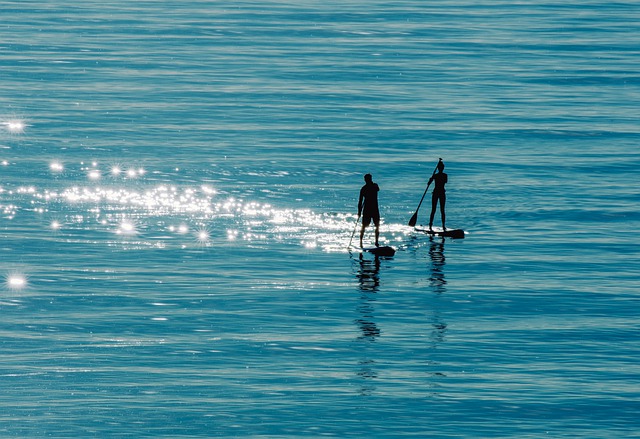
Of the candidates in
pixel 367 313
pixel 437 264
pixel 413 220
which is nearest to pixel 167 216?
pixel 413 220

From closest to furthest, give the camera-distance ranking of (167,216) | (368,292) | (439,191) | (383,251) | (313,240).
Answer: (368,292) → (383,251) → (313,240) → (439,191) → (167,216)

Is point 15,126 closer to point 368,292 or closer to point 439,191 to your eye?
point 439,191

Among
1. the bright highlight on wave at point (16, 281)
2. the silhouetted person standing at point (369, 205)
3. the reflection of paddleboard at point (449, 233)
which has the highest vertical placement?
the silhouetted person standing at point (369, 205)

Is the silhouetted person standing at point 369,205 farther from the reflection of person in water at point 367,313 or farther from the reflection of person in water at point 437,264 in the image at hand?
the reflection of person in water at point 437,264

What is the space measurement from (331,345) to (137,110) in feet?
101

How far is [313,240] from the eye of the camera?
3406 centimetres

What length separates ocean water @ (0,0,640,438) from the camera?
22.0 metres

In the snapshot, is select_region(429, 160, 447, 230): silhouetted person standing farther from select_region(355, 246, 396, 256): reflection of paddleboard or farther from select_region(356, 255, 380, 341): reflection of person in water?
select_region(356, 255, 380, 341): reflection of person in water

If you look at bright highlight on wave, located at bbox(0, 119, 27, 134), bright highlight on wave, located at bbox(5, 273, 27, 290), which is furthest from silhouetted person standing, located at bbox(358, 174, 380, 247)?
bright highlight on wave, located at bbox(0, 119, 27, 134)

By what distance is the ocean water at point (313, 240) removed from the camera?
21953mm

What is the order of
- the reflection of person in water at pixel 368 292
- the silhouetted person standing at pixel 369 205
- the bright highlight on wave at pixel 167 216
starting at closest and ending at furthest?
1. the reflection of person in water at pixel 368 292
2. the silhouetted person standing at pixel 369 205
3. the bright highlight on wave at pixel 167 216

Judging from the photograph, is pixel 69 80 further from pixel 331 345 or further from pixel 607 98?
pixel 331 345

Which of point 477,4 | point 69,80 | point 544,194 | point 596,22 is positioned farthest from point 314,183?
point 477,4

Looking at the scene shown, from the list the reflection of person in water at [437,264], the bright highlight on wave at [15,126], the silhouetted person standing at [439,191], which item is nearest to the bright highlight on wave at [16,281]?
the reflection of person in water at [437,264]
